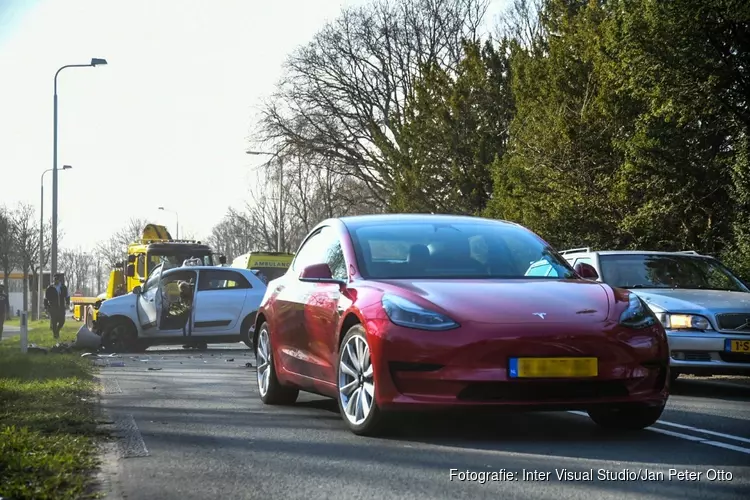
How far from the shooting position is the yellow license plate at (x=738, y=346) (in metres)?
10.6

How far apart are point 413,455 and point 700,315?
5.46 meters

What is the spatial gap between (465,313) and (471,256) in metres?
1.25

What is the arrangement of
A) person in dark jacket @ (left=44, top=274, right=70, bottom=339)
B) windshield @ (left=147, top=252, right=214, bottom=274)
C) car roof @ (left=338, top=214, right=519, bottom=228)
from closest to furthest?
1. car roof @ (left=338, top=214, right=519, bottom=228)
2. person in dark jacket @ (left=44, top=274, right=70, bottom=339)
3. windshield @ (left=147, top=252, right=214, bottom=274)

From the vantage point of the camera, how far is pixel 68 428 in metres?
7.36

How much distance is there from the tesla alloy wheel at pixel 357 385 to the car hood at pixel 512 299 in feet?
1.33

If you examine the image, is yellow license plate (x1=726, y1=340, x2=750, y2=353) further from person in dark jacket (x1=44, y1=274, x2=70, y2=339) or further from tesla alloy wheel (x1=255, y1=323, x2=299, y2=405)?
person in dark jacket (x1=44, y1=274, x2=70, y2=339)

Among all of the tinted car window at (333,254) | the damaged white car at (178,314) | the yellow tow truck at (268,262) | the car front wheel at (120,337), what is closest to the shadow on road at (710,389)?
the tinted car window at (333,254)

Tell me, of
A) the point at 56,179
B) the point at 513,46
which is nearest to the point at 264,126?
the point at 56,179

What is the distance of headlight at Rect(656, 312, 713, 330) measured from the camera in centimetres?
1070

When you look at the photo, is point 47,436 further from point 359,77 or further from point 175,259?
point 359,77

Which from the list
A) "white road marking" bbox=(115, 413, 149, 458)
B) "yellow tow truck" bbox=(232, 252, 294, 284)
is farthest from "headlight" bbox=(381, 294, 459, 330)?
"yellow tow truck" bbox=(232, 252, 294, 284)

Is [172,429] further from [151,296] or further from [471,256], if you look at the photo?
[151,296]

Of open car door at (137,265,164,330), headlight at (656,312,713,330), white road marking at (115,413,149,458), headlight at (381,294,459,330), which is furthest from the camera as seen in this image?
open car door at (137,265,164,330)

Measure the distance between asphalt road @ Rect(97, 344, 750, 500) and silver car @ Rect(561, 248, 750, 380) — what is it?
3.84 feet
